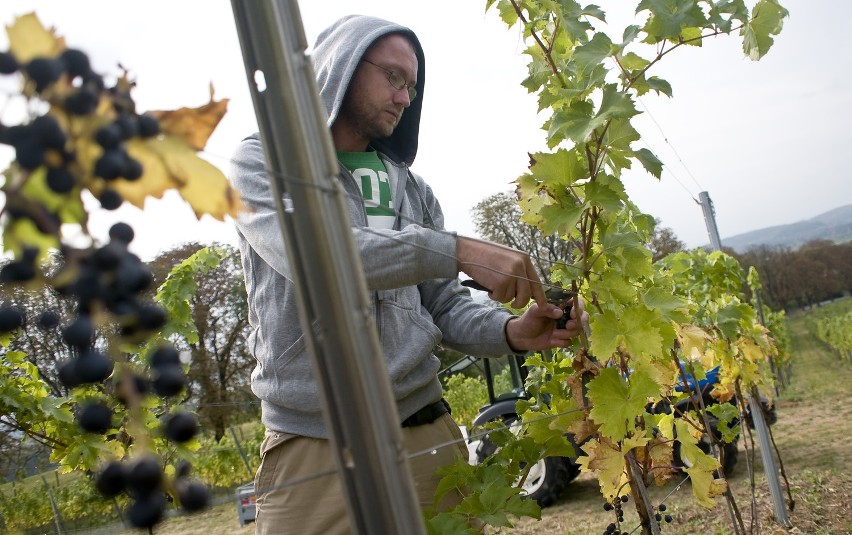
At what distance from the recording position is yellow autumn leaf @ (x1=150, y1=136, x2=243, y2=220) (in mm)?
A: 607

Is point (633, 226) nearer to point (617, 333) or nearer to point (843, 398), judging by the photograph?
point (617, 333)

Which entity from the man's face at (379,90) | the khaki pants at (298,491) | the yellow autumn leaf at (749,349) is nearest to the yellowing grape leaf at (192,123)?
the khaki pants at (298,491)

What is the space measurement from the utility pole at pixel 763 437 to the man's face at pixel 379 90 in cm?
435

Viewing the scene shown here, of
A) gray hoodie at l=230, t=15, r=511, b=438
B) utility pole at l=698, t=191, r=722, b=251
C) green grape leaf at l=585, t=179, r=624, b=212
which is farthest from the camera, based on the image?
utility pole at l=698, t=191, r=722, b=251

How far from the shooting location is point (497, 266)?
128cm

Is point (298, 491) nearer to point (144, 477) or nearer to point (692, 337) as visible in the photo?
point (144, 477)

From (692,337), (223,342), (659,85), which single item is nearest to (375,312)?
(659,85)

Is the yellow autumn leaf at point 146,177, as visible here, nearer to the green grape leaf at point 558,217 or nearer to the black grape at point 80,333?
the black grape at point 80,333

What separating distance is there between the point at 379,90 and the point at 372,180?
226 millimetres

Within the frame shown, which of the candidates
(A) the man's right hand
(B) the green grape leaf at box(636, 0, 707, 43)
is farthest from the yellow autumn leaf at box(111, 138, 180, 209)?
(B) the green grape leaf at box(636, 0, 707, 43)

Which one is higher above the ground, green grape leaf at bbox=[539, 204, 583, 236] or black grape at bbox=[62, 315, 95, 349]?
green grape leaf at bbox=[539, 204, 583, 236]

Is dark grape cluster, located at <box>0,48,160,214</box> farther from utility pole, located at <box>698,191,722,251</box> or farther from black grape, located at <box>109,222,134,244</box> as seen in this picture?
utility pole, located at <box>698,191,722,251</box>

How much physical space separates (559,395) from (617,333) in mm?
421

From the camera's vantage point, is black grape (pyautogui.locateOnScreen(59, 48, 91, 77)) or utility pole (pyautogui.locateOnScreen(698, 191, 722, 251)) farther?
utility pole (pyautogui.locateOnScreen(698, 191, 722, 251))
